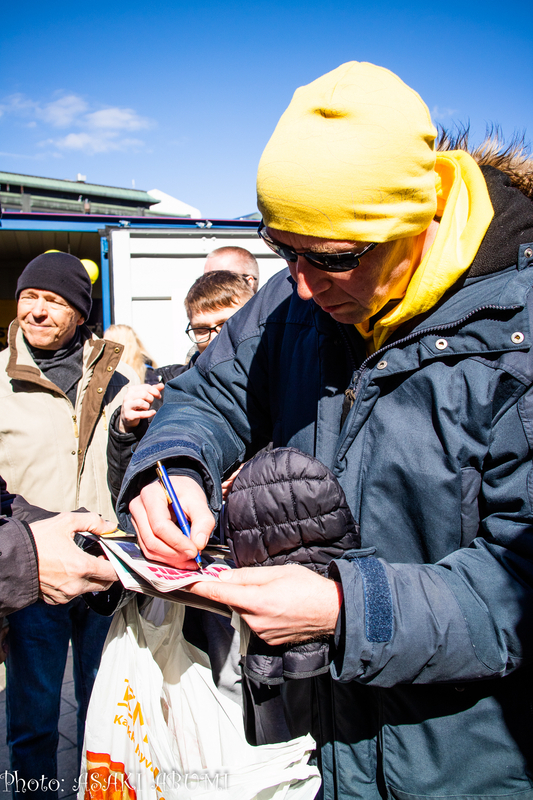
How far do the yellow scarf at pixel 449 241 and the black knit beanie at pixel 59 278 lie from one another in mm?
2233

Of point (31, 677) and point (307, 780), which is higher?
point (307, 780)

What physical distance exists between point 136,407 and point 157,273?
4.91m

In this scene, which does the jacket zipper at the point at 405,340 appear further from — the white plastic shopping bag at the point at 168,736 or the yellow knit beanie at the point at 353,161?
the white plastic shopping bag at the point at 168,736

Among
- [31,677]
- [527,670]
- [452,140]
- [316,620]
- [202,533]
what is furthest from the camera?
[31,677]

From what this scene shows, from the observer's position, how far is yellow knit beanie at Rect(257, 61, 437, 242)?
3.57 feet

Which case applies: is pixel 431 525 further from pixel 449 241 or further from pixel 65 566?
pixel 65 566

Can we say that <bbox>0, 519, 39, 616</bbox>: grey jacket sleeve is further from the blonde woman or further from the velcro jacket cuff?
the blonde woman

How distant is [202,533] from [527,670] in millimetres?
770

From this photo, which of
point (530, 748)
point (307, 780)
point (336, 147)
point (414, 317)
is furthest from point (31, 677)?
point (336, 147)

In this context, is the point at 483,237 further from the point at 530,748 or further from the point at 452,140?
the point at 530,748

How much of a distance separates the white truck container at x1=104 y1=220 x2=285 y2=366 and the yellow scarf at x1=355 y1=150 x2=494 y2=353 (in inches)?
235

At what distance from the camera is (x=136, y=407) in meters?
2.48

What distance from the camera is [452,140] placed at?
4.60 ft

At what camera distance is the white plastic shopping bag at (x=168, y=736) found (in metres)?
1.28
